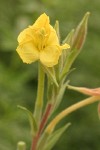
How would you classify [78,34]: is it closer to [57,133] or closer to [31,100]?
[57,133]

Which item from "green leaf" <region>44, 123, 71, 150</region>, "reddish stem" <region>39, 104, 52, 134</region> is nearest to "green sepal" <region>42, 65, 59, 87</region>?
"reddish stem" <region>39, 104, 52, 134</region>

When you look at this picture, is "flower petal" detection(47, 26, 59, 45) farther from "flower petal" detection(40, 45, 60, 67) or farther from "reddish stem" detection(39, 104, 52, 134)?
"reddish stem" detection(39, 104, 52, 134)

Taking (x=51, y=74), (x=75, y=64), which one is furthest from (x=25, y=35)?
(x=75, y=64)

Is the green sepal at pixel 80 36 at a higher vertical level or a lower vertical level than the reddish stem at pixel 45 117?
higher

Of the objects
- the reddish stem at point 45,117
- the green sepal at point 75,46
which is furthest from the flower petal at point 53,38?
the reddish stem at point 45,117

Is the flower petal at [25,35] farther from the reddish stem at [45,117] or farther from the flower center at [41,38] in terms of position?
the reddish stem at [45,117]

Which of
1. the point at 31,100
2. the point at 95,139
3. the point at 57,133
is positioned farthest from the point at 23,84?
the point at 57,133

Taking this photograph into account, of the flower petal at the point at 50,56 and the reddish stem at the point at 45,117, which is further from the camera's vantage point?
the reddish stem at the point at 45,117

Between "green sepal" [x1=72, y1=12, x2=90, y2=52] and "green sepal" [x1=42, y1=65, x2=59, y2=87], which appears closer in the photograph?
"green sepal" [x1=42, y1=65, x2=59, y2=87]

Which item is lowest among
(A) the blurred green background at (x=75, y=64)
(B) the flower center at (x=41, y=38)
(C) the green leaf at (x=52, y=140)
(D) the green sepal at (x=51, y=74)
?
(A) the blurred green background at (x=75, y=64)
